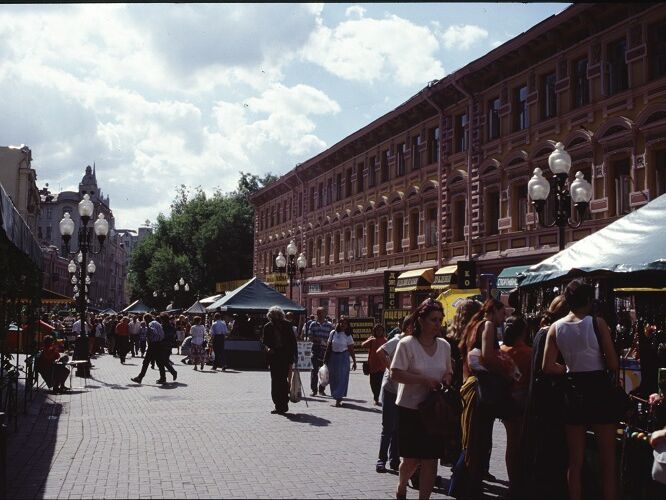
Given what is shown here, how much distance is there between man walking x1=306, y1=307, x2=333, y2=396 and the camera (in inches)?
703

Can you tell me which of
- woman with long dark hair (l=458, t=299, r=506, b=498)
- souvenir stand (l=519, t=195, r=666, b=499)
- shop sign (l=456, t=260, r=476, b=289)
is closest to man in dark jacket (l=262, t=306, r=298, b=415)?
souvenir stand (l=519, t=195, r=666, b=499)

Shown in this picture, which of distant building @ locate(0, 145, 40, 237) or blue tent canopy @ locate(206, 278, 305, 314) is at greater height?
distant building @ locate(0, 145, 40, 237)

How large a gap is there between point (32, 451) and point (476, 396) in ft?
18.8

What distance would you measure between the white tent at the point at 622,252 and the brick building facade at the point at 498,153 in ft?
43.9

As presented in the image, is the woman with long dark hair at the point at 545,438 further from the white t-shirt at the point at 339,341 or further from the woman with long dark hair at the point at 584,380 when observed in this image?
the white t-shirt at the point at 339,341

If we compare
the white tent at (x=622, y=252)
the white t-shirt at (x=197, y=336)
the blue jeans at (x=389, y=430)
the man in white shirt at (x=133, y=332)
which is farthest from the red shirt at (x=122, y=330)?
the white tent at (x=622, y=252)

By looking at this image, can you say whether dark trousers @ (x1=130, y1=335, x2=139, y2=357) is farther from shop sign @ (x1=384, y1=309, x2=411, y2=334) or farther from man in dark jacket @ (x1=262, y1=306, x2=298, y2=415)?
man in dark jacket @ (x1=262, y1=306, x2=298, y2=415)

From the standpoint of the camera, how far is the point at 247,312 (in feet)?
91.9

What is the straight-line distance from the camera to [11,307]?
12.2 m

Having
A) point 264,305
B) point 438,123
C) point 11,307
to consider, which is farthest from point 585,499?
point 438,123

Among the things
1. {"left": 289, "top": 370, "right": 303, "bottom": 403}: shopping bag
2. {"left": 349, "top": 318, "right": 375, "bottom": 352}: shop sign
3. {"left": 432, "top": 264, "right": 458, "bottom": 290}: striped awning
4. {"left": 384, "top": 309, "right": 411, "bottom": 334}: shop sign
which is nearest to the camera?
{"left": 289, "top": 370, "right": 303, "bottom": 403}: shopping bag

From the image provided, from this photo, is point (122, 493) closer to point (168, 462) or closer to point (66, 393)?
point (168, 462)

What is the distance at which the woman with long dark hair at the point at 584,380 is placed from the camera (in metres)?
6.45

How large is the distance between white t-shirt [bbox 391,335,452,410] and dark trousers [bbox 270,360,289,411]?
7.04m
